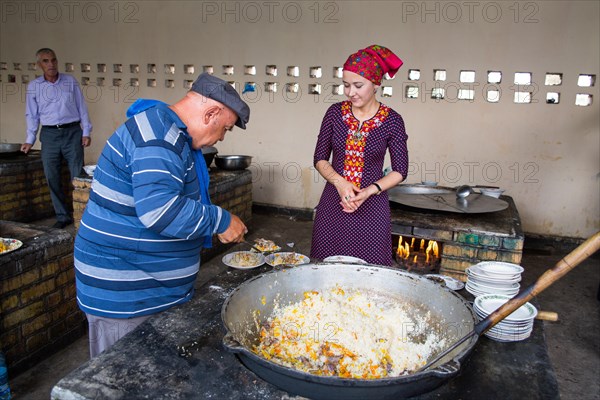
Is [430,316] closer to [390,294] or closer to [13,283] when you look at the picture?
[390,294]

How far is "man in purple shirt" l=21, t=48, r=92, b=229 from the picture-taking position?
5.23m

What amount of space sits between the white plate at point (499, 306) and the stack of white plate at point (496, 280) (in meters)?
0.09

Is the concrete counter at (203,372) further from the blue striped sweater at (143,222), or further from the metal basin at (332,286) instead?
the blue striped sweater at (143,222)

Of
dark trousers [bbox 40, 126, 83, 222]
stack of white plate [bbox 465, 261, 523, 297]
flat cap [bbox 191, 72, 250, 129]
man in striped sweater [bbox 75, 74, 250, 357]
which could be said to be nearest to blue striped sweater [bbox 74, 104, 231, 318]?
man in striped sweater [bbox 75, 74, 250, 357]

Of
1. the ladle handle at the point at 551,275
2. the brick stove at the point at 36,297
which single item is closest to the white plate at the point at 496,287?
the ladle handle at the point at 551,275

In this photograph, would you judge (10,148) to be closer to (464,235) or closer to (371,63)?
(371,63)

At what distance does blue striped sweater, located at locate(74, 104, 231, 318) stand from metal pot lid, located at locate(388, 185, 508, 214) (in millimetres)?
2001

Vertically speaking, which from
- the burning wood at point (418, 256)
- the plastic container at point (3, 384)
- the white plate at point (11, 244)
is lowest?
the plastic container at point (3, 384)

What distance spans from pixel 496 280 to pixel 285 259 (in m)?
1.04

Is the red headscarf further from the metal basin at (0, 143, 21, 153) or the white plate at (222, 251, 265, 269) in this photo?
the metal basin at (0, 143, 21, 153)

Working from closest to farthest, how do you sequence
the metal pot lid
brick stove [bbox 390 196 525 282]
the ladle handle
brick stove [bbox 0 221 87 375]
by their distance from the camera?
the ladle handle
brick stove [bbox 0 221 87 375]
brick stove [bbox 390 196 525 282]
the metal pot lid

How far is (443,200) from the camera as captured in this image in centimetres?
362

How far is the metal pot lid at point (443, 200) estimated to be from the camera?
3328mm

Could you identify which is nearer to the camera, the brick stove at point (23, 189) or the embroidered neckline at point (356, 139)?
the embroidered neckline at point (356, 139)
